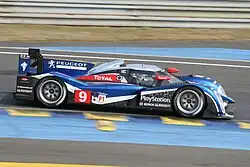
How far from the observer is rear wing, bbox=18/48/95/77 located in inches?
423

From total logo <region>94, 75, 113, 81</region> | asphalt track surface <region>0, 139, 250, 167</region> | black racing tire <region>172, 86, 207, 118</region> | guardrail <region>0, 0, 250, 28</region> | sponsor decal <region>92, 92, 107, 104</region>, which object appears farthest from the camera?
guardrail <region>0, 0, 250, 28</region>

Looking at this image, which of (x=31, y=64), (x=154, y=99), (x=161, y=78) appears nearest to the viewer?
(x=154, y=99)

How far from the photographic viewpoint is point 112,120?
9.80 m

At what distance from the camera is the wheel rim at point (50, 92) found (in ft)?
33.9

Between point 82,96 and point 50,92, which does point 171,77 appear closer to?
point 82,96

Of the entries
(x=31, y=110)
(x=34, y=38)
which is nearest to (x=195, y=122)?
(x=31, y=110)

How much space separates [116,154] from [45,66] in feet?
11.1

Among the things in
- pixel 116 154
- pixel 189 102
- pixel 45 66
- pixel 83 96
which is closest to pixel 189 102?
pixel 189 102

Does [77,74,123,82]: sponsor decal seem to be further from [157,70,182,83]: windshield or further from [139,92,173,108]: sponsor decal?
[157,70,182,83]: windshield

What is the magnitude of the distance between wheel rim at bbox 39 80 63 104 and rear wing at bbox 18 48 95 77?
1.37 ft

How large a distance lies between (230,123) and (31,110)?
3.25 metres

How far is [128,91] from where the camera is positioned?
Result: 10289 millimetres

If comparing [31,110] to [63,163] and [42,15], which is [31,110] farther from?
[42,15]

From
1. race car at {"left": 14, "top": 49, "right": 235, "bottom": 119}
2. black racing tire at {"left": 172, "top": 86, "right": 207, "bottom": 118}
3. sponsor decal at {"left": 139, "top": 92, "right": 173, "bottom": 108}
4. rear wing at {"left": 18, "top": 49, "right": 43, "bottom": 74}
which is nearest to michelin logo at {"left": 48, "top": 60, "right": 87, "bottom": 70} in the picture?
A: rear wing at {"left": 18, "top": 49, "right": 43, "bottom": 74}
